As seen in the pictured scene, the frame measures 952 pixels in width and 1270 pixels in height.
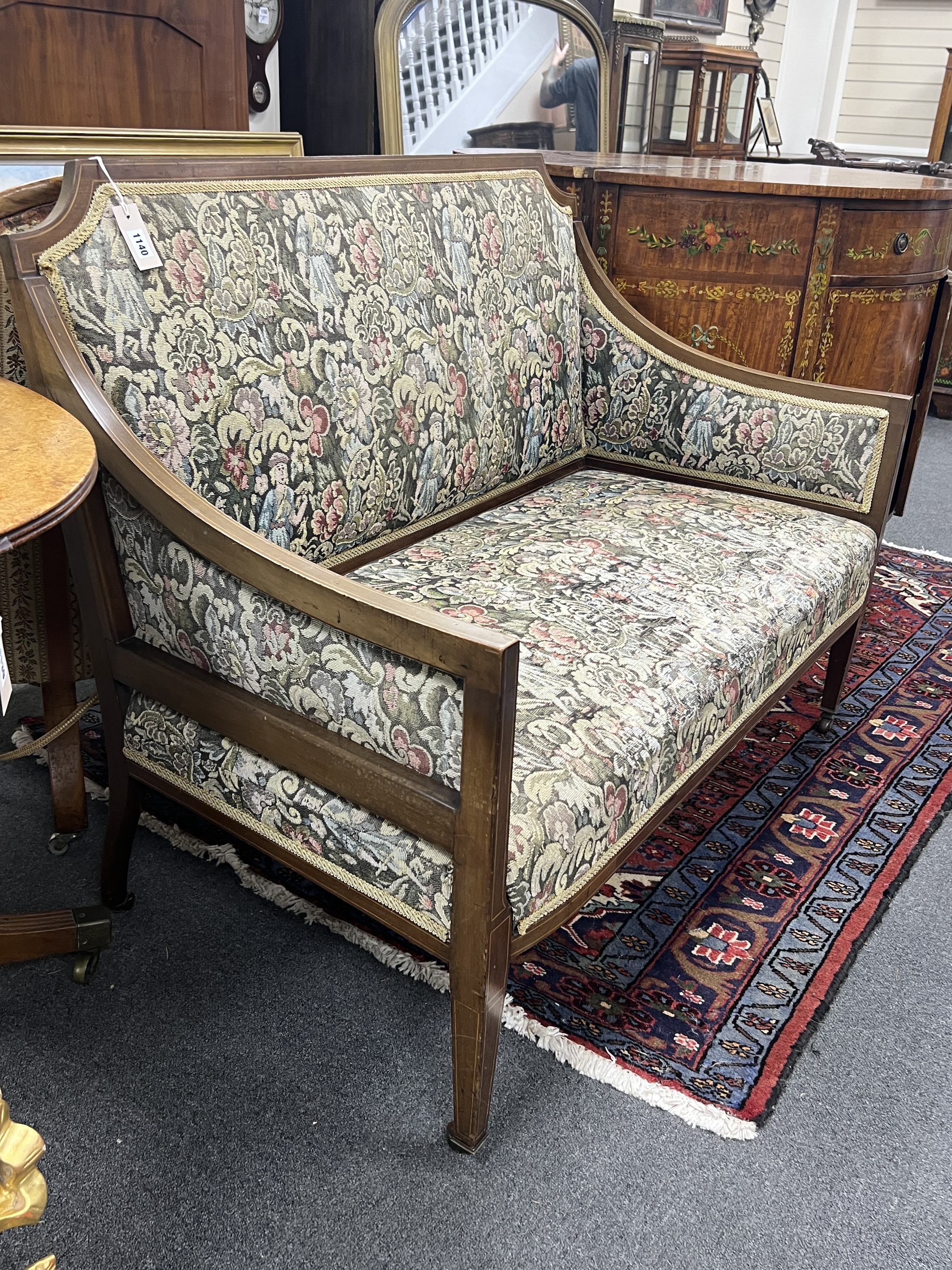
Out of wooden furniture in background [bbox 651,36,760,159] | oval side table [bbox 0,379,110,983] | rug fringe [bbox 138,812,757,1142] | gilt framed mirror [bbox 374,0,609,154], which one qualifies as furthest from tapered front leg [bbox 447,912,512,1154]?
wooden furniture in background [bbox 651,36,760,159]

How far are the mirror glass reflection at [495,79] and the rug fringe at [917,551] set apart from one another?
1.74m

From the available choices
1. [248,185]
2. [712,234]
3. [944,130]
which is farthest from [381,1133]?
[944,130]

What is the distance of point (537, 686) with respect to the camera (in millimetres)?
1455

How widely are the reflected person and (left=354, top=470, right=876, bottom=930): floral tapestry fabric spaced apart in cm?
183

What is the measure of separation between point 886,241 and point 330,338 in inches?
63.9

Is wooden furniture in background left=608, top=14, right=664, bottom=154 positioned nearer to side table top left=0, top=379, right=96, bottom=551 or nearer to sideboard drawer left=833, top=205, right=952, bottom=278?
sideboard drawer left=833, top=205, right=952, bottom=278

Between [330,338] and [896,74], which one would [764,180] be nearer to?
[330,338]

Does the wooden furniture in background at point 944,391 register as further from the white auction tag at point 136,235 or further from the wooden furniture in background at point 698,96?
the white auction tag at point 136,235

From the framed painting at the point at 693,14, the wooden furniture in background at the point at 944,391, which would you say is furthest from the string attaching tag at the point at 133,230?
the framed painting at the point at 693,14

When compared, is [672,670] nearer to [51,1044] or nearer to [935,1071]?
[935,1071]

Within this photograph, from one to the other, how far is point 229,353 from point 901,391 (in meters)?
2.04

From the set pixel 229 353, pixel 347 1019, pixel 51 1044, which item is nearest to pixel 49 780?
pixel 51 1044

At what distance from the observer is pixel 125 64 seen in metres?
2.37

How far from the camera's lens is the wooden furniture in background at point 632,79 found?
12.2 feet
